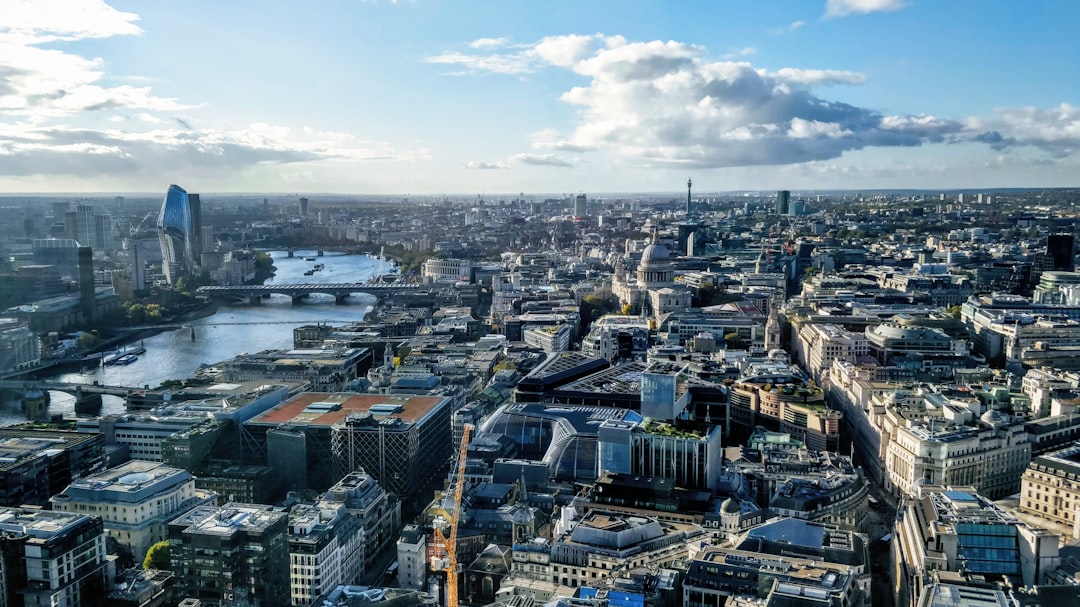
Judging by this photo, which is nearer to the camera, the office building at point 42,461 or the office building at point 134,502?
the office building at point 134,502

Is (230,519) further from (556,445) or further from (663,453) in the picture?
(663,453)

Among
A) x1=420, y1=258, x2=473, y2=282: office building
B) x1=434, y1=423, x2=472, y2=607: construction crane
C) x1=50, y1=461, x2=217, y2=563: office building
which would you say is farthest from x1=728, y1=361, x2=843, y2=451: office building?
x1=420, y1=258, x2=473, y2=282: office building

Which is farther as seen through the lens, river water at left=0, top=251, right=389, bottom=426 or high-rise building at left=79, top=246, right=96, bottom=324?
high-rise building at left=79, top=246, right=96, bottom=324

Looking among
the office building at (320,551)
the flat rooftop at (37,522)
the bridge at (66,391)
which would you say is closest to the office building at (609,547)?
the office building at (320,551)

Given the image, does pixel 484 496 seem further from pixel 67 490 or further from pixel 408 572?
pixel 67 490

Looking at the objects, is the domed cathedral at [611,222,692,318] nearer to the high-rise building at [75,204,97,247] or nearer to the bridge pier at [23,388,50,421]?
the bridge pier at [23,388,50,421]

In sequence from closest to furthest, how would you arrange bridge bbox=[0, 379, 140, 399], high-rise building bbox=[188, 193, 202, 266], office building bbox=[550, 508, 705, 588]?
office building bbox=[550, 508, 705, 588]
bridge bbox=[0, 379, 140, 399]
high-rise building bbox=[188, 193, 202, 266]

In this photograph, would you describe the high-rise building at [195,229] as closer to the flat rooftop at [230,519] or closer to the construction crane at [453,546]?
the flat rooftop at [230,519]

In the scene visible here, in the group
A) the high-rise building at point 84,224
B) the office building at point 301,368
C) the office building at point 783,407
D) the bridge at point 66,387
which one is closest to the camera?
the office building at point 783,407
